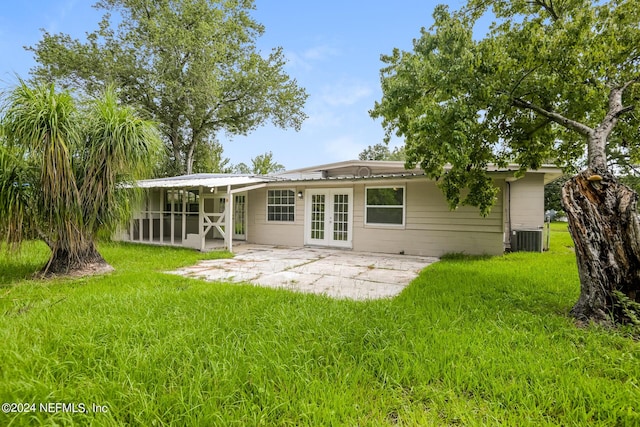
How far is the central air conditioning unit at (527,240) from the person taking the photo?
8953 millimetres

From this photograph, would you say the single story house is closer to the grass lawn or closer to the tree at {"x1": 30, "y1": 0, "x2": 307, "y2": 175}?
the grass lawn

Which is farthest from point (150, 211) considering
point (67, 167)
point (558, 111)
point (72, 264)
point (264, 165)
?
point (264, 165)

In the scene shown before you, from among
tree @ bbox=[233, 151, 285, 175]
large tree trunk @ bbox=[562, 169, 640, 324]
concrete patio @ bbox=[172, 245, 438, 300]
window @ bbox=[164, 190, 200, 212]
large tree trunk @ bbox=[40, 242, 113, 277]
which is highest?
tree @ bbox=[233, 151, 285, 175]

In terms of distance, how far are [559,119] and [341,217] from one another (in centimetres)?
629

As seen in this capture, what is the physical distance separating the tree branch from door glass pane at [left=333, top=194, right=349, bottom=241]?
5.59 m

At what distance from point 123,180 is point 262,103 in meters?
13.6

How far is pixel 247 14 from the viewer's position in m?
18.7

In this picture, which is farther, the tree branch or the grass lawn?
the tree branch

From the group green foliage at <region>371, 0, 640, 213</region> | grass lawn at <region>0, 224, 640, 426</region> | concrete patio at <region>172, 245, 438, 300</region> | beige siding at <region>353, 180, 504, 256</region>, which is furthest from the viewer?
beige siding at <region>353, 180, 504, 256</region>

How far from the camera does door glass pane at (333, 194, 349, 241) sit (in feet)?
32.3

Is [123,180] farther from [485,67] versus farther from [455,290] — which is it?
[485,67]

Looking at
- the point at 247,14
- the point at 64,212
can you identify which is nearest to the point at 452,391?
the point at 64,212

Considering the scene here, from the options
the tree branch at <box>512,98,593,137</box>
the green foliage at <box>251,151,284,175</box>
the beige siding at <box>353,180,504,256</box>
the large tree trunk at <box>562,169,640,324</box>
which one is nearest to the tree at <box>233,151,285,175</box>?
the green foliage at <box>251,151,284,175</box>

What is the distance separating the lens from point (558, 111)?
5.33m
